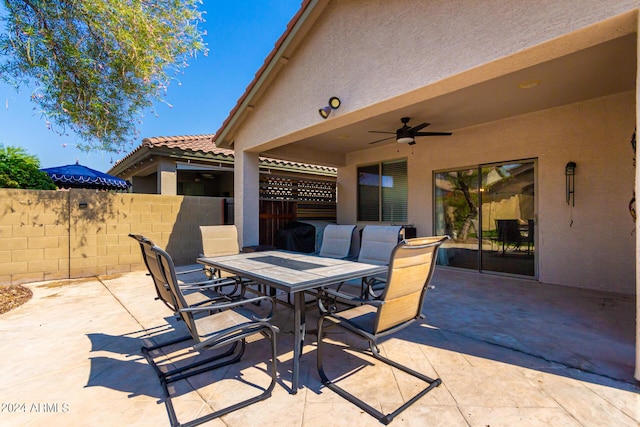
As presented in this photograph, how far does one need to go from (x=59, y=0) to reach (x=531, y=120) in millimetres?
7963

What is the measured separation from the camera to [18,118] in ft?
16.4

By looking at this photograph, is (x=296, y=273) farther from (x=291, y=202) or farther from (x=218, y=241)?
(x=291, y=202)

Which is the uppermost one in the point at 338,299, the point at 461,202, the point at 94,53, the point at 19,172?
the point at 94,53

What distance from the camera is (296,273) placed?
2.76m

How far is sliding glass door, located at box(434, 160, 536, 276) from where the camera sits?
5.82 meters

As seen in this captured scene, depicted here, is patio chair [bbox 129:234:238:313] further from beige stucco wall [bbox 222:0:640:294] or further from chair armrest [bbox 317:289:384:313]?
beige stucco wall [bbox 222:0:640:294]

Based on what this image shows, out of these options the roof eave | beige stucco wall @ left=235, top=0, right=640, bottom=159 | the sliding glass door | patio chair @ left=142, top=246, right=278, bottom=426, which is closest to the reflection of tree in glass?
the sliding glass door

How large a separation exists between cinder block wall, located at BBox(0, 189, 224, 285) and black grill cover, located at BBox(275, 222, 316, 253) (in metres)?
2.06

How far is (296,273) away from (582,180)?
17.8 feet

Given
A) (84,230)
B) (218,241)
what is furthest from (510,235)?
(84,230)

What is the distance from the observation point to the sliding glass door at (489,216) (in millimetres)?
5816

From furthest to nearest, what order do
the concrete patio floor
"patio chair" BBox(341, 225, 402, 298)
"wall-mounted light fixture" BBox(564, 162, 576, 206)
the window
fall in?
the window → "wall-mounted light fixture" BBox(564, 162, 576, 206) → "patio chair" BBox(341, 225, 402, 298) → the concrete patio floor

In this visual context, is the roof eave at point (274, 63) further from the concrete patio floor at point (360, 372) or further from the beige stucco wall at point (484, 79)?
the concrete patio floor at point (360, 372)

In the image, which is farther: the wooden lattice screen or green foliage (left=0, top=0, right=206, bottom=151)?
the wooden lattice screen
